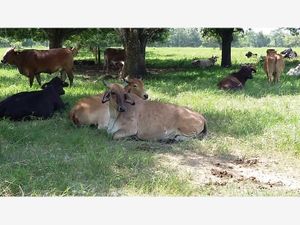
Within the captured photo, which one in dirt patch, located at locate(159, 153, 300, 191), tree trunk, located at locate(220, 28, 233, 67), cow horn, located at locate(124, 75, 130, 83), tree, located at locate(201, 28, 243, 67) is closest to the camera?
dirt patch, located at locate(159, 153, 300, 191)

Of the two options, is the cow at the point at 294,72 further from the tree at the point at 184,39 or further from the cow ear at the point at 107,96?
the cow ear at the point at 107,96

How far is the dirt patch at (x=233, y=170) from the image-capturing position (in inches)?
200

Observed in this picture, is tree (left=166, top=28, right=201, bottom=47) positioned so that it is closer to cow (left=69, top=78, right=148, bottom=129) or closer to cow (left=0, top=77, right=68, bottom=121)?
cow (left=69, top=78, right=148, bottom=129)

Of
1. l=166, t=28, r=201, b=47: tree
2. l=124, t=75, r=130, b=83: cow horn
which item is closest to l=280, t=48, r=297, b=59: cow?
l=166, t=28, r=201, b=47: tree

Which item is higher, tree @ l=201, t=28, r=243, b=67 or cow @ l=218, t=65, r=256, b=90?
tree @ l=201, t=28, r=243, b=67

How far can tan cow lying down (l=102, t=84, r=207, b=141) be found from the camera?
6.80 meters

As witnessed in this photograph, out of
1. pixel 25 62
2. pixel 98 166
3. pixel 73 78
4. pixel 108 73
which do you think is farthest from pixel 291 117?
pixel 25 62

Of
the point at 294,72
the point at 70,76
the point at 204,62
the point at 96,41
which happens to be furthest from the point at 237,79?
the point at 96,41

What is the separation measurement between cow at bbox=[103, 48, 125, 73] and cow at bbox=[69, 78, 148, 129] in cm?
33

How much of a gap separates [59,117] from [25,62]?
→ 362 centimetres

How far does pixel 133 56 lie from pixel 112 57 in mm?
1043

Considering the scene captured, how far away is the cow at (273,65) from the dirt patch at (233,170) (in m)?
1.89

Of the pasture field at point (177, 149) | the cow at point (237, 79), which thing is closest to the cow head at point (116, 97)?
the pasture field at point (177, 149)

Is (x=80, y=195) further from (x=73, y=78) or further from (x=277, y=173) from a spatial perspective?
(x=73, y=78)
